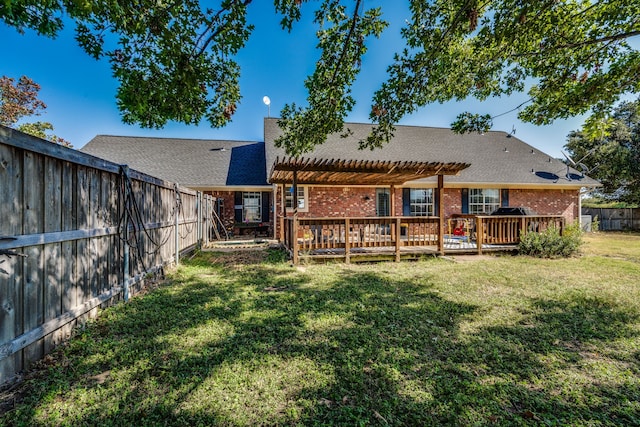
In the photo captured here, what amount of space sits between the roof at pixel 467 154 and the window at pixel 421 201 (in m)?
0.58

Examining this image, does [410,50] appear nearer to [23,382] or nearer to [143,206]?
[143,206]

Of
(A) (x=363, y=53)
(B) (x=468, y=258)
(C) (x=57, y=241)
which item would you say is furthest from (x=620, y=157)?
(C) (x=57, y=241)

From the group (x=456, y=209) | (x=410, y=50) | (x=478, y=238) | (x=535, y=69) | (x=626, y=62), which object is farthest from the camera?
(x=456, y=209)

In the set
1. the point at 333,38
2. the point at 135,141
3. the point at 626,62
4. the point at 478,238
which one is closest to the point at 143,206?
the point at 333,38

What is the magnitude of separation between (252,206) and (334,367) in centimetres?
1207

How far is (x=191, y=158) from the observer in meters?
15.4

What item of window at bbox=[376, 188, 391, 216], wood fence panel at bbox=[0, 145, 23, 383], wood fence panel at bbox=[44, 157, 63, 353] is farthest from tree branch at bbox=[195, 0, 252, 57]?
window at bbox=[376, 188, 391, 216]

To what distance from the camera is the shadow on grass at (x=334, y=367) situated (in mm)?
1997

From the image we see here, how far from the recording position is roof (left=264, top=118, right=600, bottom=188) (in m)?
13.7

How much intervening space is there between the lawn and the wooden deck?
8.80 ft

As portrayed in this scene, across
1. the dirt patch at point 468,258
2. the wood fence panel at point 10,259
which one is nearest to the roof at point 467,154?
the dirt patch at point 468,258

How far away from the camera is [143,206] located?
4953 mm

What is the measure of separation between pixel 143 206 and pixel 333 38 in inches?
183

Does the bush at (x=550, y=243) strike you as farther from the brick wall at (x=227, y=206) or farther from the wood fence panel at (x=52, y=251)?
the brick wall at (x=227, y=206)
